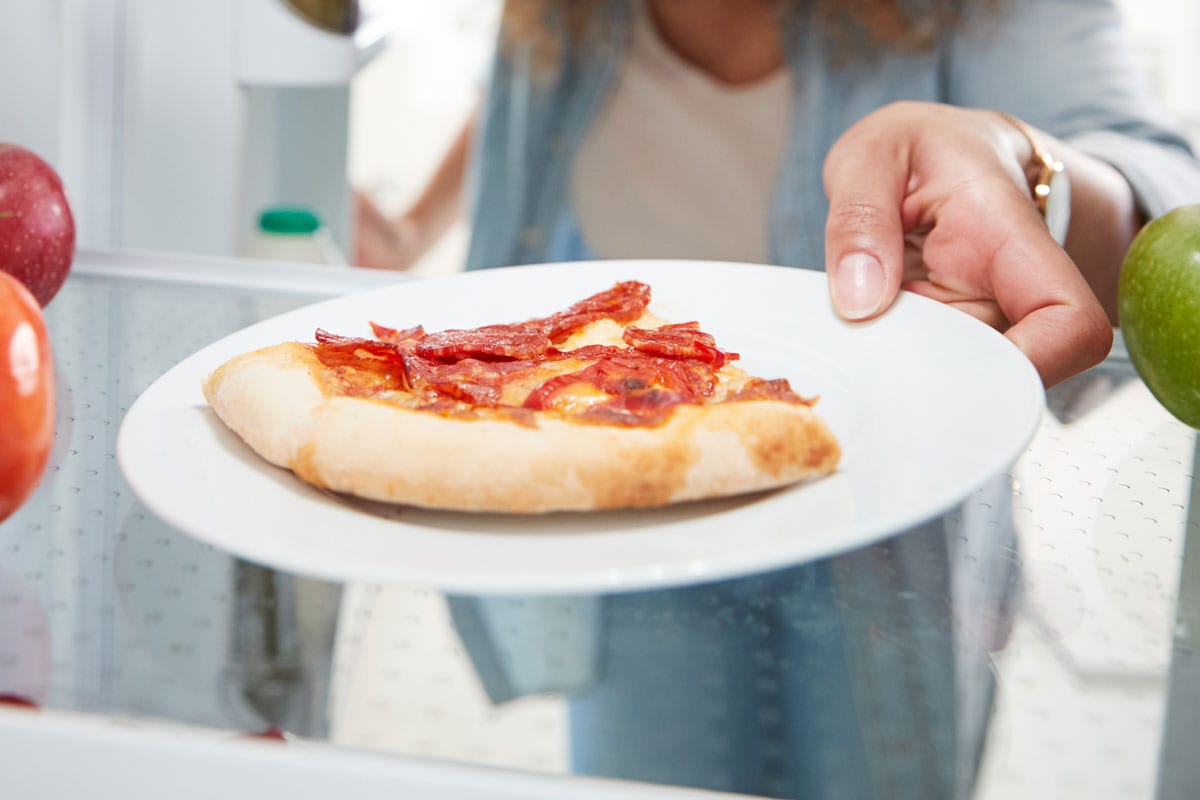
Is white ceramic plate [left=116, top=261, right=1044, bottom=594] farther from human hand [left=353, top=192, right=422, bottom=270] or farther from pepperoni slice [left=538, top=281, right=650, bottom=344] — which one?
human hand [left=353, top=192, right=422, bottom=270]

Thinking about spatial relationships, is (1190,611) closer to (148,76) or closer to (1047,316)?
(1047,316)

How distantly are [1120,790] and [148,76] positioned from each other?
1.13 metres

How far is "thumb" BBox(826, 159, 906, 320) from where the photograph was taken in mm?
750

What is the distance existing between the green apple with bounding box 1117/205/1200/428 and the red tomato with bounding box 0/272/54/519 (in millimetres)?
694

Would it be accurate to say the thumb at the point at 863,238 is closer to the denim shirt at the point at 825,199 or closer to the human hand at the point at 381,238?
the denim shirt at the point at 825,199

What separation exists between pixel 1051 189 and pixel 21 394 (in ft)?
2.75

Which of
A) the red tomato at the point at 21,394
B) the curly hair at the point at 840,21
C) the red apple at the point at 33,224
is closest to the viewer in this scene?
the red tomato at the point at 21,394

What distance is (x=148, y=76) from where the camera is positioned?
1202 millimetres

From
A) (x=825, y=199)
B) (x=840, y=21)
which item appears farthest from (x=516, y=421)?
(x=840, y=21)

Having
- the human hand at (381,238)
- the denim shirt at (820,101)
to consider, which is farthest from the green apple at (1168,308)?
the human hand at (381,238)

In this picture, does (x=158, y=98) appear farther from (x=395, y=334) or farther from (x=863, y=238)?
(x=863, y=238)

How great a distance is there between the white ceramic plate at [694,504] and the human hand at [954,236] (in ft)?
0.15

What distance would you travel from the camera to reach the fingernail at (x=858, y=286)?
29.2 inches

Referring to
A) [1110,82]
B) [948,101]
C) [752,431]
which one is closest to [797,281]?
[752,431]
